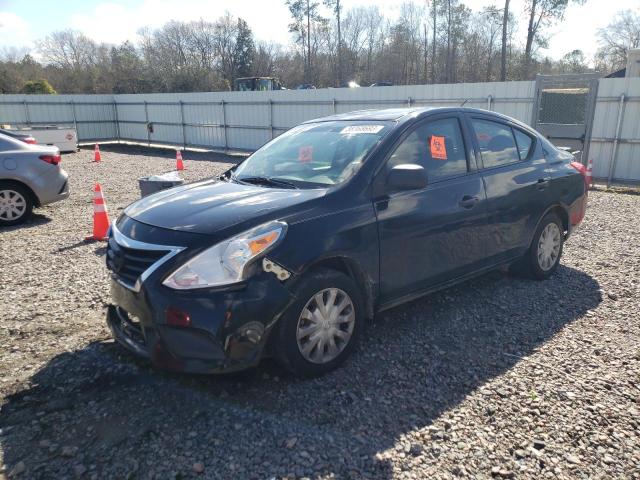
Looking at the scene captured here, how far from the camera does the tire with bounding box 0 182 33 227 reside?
786 centimetres

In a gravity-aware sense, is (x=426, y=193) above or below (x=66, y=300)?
above

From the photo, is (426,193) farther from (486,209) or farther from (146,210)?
(146,210)

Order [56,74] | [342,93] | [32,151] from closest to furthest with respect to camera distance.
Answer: [32,151]
[342,93]
[56,74]

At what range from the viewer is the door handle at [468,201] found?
414cm

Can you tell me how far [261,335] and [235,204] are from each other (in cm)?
92

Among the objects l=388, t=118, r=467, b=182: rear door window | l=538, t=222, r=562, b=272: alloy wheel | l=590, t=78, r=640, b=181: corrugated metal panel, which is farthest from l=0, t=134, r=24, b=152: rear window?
l=590, t=78, r=640, b=181: corrugated metal panel

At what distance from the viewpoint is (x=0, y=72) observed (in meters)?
37.7

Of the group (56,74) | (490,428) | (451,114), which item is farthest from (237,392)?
(56,74)

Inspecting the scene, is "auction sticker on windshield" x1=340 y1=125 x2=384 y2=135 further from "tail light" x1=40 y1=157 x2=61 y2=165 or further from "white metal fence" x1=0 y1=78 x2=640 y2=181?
"tail light" x1=40 y1=157 x2=61 y2=165

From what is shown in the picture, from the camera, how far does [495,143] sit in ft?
15.4

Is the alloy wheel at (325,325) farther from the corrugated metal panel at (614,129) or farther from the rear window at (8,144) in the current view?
the corrugated metal panel at (614,129)

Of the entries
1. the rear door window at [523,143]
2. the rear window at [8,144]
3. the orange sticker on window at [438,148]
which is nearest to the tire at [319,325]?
the orange sticker on window at [438,148]

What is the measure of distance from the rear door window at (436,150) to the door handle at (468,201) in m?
0.22

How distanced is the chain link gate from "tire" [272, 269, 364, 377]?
35.2ft
